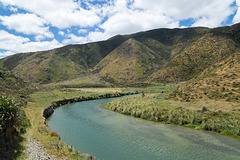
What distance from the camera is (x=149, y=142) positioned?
2623cm

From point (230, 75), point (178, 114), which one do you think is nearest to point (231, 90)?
point (230, 75)

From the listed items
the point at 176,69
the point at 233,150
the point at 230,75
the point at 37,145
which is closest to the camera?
the point at 37,145

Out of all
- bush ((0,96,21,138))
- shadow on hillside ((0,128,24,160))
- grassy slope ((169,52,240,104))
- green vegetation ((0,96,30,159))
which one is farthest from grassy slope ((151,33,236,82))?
shadow on hillside ((0,128,24,160))

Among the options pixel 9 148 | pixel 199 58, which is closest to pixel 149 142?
pixel 9 148

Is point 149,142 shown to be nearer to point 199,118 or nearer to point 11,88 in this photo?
point 199,118

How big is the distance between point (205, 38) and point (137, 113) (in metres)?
148

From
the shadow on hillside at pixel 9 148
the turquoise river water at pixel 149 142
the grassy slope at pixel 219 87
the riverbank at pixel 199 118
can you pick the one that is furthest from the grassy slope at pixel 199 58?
the shadow on hillside at pixel 9 148

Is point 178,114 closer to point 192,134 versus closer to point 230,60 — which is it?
point 192,134

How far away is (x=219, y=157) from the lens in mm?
20734

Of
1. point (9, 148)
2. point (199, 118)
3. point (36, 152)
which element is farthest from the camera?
point (199, 118)

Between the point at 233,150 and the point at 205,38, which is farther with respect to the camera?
the point at 205,38

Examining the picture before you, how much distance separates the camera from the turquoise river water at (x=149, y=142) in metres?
21.7

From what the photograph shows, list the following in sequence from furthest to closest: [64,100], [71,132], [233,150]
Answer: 1. [64,100]
2. [71,132]
3. [233,150]

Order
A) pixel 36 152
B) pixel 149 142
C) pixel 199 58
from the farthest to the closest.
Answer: pixel 199 58, pixel 149 142, pixel 36 152
